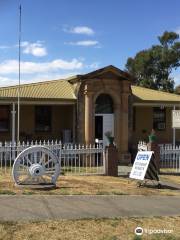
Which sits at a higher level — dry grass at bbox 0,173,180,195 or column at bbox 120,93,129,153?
column at bbox 120,93,129,153

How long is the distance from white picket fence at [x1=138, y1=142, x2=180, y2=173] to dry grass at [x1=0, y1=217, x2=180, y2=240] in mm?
9400

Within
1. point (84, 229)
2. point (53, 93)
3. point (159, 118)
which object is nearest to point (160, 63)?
point (159, 118)

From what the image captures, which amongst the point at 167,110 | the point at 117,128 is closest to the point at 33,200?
the point at 117,128

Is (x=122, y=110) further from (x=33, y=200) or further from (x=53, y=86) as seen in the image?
(x=33, y=200)

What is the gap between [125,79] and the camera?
22.6 metres

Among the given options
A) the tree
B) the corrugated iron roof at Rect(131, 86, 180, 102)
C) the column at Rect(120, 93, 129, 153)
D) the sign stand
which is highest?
the tree

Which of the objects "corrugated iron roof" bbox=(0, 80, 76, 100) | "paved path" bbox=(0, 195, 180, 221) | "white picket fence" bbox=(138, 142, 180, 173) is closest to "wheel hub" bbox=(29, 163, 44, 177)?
"paved path" bbox=(0, 195, 180, 221)

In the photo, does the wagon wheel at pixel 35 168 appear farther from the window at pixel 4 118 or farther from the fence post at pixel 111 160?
the window at pixel 4 118

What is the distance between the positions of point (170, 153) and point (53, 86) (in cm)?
956

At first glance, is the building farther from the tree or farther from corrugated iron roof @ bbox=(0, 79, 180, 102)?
the tree

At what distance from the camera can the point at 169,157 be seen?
1866cm

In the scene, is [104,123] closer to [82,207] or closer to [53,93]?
[53,93]

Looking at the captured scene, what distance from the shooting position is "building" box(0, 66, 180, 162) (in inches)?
878

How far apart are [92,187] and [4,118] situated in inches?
497
